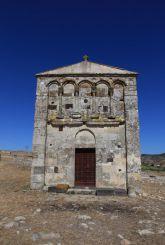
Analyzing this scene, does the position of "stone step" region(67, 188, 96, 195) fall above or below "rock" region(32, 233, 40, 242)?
above

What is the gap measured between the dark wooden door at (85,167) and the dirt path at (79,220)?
1.72 metres

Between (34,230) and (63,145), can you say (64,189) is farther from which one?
(34,230)

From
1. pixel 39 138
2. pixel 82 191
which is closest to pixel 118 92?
pixel 39 138

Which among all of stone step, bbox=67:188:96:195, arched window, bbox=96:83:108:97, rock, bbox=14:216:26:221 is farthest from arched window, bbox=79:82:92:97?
rock, bbox=14:216:26:221

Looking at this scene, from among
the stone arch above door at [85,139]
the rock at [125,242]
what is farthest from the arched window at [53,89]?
the rock at [125,242]

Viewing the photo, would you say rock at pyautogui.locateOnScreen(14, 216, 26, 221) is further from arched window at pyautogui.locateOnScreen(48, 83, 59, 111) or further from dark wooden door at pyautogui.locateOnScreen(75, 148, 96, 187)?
arched window at pyautogui.locateOnScreen(48, 83, 59, 111)

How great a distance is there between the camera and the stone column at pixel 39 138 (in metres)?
11.9

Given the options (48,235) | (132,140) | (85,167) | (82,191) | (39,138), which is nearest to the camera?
(48,235)

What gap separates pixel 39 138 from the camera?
12.3 metres

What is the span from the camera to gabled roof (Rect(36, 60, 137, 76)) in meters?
13.1

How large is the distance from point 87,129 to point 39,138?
2.69 m

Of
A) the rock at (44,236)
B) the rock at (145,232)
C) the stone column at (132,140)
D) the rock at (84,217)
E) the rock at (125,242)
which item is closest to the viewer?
the rock at (125,242)

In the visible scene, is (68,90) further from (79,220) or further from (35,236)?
(35,236)

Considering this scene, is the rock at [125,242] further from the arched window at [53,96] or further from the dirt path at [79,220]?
the arched window at [53,96]
